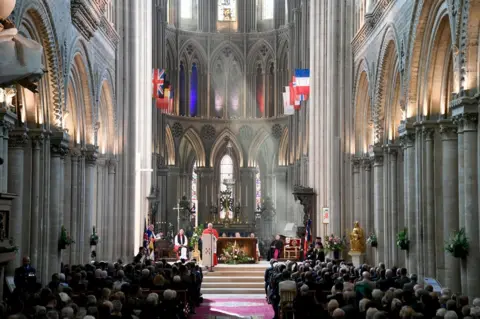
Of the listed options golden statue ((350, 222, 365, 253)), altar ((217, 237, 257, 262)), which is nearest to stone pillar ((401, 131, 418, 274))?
golden statue ((350, 222, 365, 253))

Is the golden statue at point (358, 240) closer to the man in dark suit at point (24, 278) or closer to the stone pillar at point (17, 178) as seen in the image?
the stone pillar at point (17, 178)

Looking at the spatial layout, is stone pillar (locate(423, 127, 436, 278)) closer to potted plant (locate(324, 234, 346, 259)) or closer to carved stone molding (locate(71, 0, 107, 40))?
potted plant (locate(324, 234, 346, 259))

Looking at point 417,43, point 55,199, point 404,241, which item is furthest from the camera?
point 55,199

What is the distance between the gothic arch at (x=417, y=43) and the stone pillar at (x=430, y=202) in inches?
61.1

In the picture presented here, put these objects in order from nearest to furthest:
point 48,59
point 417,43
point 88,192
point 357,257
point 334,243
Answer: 1. point 417,43
2. point 48,59
3. point 88,192
4. point 357,257
5. point 334,243

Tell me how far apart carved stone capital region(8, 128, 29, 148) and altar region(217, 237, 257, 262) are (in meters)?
16.5

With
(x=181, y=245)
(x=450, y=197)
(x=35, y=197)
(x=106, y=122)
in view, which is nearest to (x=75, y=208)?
(x=35, y=197)

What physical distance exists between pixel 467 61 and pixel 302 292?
668 cm

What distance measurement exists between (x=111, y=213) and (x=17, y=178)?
13.4m

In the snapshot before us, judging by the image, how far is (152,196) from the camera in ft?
144

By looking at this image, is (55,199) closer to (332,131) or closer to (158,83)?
(332,131)

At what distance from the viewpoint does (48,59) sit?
25.6m

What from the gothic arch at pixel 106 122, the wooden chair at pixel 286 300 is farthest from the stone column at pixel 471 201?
the gothic arch at pixel 106 122

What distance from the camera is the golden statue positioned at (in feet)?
108
